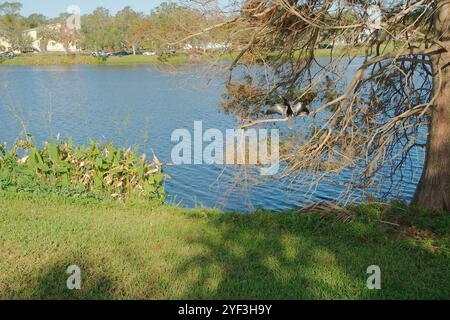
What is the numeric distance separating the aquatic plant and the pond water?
795 mm

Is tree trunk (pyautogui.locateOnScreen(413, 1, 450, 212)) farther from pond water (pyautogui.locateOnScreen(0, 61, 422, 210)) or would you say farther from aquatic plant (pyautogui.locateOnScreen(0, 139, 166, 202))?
aquatic plant (pyautogui.locateOnScreen(0, 139, 166, 202))

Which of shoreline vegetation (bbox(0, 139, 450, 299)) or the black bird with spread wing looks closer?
shoreline vegetation (bbox(0, 139, 450, 299))

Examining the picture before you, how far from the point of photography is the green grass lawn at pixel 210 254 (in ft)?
14.5

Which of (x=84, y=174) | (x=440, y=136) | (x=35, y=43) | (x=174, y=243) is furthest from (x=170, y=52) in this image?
(x=35, y=43)

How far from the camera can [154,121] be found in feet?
68.9

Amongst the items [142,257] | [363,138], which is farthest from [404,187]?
[142,257]

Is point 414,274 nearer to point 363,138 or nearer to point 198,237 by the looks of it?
point 198,237

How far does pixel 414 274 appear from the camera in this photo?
4965 mm

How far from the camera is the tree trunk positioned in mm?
7500

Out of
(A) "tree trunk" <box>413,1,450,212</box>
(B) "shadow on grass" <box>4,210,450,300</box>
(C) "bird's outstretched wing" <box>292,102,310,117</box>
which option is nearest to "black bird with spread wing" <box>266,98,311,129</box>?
(C) "bird's outstretched wing" <box>292,102,310,117</box>

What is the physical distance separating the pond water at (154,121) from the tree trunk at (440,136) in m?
2.06

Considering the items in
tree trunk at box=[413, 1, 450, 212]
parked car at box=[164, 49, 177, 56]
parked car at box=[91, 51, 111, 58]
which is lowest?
tree trunk at box=[413, 1, 450, 212]

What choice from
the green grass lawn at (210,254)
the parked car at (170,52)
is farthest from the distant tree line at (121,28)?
the green grass lawn at (210,254)

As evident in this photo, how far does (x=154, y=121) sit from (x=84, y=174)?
12.9m
